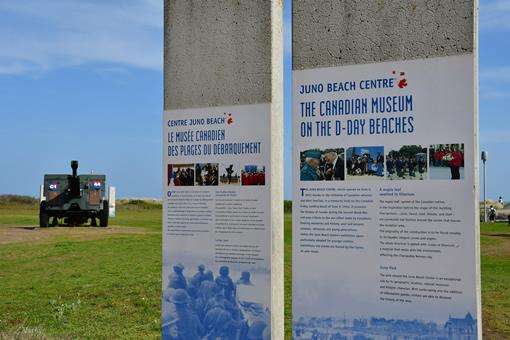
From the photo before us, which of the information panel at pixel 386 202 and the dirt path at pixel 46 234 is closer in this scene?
the information panel at pixel 386 202

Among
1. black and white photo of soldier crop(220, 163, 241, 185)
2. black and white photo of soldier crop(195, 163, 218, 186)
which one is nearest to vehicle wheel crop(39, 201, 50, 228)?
black and white photo of soldier crop(195, 163, 218, 186)

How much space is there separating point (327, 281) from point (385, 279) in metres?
0.47

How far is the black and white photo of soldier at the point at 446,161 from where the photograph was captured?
176 inches

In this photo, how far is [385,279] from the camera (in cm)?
471

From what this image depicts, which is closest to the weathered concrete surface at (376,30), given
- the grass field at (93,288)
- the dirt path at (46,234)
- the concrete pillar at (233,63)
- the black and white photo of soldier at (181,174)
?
the concrete pillar at (233,63)

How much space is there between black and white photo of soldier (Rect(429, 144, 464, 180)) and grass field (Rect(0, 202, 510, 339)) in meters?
4.46

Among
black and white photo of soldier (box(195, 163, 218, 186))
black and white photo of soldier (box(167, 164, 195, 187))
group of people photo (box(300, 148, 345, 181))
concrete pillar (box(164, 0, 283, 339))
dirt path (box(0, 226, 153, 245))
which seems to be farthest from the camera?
dirt path (box(0, 226, 153, 245))

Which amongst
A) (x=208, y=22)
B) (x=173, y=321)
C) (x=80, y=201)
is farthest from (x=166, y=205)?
(x=80, y=201)

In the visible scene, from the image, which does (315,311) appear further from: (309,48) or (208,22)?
(208,22)

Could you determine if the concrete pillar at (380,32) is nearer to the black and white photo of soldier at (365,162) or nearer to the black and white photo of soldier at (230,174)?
the black and white photo of soldier at (365,162)

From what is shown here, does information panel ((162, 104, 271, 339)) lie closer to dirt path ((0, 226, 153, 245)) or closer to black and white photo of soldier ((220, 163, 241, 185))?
black and white photo of soldier ((220, 163, 241, 185))

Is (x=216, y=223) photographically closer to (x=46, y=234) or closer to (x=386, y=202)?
(x=386, y=202)

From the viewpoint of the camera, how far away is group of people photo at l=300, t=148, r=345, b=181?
16.1 feet

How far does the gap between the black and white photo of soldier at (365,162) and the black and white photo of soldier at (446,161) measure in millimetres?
367
